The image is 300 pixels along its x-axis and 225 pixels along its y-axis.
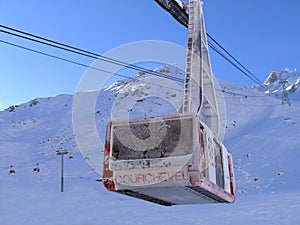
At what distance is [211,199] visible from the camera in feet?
26.8

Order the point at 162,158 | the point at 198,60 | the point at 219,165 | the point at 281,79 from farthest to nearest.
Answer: the point at 281,79
the point at 198,60
the point at 219,165
the point at 162,158

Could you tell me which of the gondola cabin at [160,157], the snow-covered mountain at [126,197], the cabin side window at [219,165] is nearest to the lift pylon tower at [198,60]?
the cabin side window at [219,165]

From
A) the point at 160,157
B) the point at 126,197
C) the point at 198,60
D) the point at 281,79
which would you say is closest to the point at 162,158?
the point at 160,157

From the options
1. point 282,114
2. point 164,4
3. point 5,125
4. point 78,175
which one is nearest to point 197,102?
point 164,4

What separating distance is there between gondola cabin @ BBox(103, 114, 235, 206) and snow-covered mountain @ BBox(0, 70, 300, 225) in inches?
506

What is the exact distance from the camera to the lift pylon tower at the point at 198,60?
28.6ft

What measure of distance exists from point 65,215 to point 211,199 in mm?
15373

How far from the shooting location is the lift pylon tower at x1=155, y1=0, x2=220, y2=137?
871cm

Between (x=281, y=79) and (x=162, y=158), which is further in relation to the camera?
(x=281, y=79)

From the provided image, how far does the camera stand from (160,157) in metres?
6.68

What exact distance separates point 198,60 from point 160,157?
124 inches

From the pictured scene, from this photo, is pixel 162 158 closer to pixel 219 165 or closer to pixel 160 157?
pixel 160 157

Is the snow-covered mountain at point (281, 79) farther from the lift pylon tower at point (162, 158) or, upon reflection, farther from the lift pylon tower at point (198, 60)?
the lift pylon tower at point (162, 158)

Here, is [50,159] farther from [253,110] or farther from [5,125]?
[253,110]
